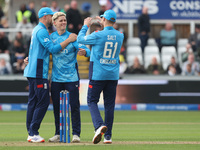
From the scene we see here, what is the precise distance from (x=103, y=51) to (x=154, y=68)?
11716 mm

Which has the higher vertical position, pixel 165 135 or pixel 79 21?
pixel 79 21

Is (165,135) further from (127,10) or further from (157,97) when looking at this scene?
(127,10)

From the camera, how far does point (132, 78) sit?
20359mm

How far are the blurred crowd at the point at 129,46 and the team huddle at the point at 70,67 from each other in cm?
1092

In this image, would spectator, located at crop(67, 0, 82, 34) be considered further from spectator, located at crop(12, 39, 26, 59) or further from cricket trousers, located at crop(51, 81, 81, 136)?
cricket trousers, located at crop(51, 81, 81, 136)

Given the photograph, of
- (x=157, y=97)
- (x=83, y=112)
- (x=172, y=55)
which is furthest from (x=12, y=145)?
(x=172, y=55)

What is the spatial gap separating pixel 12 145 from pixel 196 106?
11468mm

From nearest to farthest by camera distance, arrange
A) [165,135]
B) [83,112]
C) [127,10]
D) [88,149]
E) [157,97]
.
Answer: [88,149], [165,135], [83,112], [157,97], [127,10]

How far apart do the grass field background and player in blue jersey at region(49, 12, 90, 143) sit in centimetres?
60

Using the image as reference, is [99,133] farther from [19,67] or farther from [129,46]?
[129,46]

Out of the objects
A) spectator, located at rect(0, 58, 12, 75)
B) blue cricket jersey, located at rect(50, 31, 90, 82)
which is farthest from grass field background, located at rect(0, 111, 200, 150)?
spectator, located at rect(0, 58, 12, 75)

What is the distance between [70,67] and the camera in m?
10.1

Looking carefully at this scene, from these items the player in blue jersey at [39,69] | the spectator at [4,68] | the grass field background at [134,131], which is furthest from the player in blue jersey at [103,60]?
the spectator at [4,68]

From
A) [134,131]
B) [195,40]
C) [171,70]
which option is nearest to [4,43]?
[171,70]
